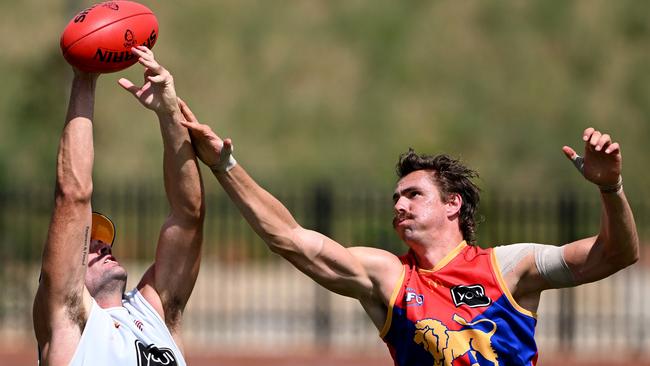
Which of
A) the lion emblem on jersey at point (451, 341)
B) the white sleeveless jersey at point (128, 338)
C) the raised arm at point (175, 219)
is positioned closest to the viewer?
the white sleeveless jersey at point (128, 338)

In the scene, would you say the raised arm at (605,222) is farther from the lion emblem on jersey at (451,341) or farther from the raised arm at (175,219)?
the raised arm at (175,219)

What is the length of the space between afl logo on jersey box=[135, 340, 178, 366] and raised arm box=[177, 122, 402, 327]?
2.67ft

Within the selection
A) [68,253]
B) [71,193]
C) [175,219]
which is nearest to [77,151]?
[71,193]

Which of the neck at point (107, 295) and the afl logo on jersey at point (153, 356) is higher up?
the neck at point (107, 295)

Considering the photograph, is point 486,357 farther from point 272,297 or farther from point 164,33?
point 164,33

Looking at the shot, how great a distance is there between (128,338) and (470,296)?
1803 millimetres

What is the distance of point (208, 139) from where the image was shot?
6164mm

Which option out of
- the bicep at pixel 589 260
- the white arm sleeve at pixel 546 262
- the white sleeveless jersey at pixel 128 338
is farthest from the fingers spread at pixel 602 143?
the white sleeveless jersey at pixel 128 338

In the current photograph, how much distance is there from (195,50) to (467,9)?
38.3ft

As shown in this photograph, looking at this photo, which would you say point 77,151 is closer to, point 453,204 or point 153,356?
point 153,356

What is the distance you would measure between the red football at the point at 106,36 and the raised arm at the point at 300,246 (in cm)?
50

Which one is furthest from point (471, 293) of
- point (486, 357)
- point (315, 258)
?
point (315, 258)

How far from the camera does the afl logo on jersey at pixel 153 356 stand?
19.0 ft

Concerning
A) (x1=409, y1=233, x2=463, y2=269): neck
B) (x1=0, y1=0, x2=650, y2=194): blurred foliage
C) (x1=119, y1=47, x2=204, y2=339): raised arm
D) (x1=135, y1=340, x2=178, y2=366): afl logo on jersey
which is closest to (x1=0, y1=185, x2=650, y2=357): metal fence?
(x1=409, y1=233, x2=463, y2=269): neck
